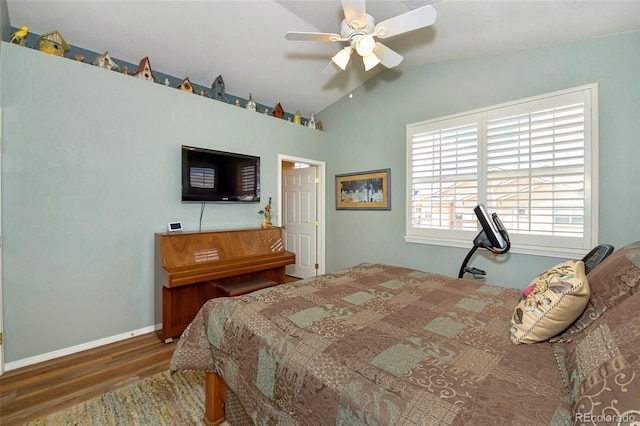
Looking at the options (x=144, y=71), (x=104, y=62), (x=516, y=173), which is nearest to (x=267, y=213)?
(x=144, y=71)

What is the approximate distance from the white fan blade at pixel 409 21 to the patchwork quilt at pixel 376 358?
6.22 ft

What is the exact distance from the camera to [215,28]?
2.67m

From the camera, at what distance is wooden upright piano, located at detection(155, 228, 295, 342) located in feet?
8.37

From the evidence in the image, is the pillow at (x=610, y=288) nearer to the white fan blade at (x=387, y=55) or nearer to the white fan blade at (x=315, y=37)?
the white fan blade at (x=387, y=55)

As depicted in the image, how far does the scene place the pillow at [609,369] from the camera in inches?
23.7

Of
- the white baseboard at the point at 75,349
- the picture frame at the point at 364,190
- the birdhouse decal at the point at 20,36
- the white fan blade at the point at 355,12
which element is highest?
the white fan blade at the point at 355,12

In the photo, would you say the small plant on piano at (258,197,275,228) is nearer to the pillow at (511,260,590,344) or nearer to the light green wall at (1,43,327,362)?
the light green wall at (1,43,327,362)

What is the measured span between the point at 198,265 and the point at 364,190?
8.13 ft

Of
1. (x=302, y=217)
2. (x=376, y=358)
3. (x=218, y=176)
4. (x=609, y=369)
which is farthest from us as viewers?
(x=302, y=217)

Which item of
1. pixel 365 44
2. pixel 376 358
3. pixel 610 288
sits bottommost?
pixel 376 358

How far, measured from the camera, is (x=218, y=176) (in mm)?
3215

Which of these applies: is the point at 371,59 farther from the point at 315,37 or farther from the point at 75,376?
the point at 75,376

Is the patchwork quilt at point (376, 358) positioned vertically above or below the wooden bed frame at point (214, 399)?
above

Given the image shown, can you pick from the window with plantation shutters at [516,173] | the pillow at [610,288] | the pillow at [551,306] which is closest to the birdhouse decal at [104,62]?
the window with plantation shutters at [516,173]
